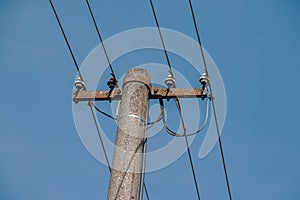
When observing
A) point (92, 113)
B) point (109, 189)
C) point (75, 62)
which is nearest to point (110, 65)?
point (75, 62)

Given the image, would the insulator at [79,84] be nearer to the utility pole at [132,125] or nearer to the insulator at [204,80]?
the utility pole at [132,125]

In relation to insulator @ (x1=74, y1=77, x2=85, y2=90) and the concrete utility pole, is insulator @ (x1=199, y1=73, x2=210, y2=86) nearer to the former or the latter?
the concrete utility pole

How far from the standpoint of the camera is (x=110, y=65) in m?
6.38

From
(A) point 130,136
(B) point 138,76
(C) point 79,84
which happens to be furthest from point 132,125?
(C) point 79,84

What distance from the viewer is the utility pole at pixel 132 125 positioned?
172 inches

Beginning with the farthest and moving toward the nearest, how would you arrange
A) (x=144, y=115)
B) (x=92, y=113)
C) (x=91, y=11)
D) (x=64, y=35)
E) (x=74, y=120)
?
(x=91, y=11), (x=64, y=35), (x=92, y=113), (x=74, y=120), (x=144, y=115)

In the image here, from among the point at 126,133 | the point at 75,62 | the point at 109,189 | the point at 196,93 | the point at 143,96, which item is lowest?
the point at 109,189

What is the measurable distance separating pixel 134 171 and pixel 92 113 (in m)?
1.57

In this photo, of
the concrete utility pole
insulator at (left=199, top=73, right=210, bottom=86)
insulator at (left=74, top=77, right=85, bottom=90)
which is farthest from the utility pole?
insulator at (left=74, top=77, right=85, bottom=90)

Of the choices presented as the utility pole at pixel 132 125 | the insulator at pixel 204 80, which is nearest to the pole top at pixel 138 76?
the utility pole at pixel 132 125

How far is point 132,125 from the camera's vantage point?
15.2 ft

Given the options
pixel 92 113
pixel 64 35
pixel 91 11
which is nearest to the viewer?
pixel 92 113

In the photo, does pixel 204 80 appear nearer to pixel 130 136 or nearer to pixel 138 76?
pixel 138 76

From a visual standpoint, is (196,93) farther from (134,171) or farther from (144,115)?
(134,171)
